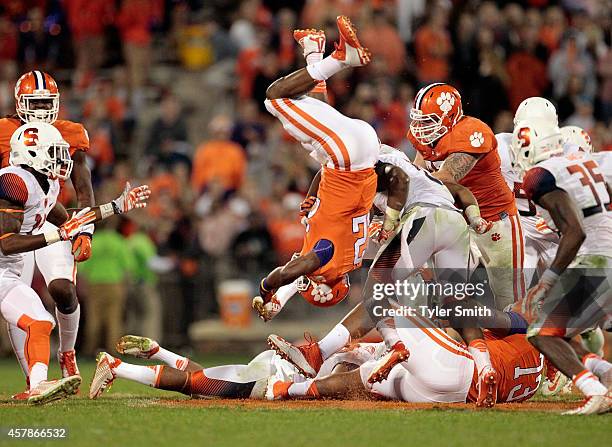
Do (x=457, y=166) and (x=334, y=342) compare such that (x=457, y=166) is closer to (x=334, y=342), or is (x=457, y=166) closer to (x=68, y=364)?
(x=334, y=342)

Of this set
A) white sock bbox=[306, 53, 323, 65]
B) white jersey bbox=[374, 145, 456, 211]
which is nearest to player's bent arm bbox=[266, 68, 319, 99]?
white sock bbox=[306, 53, 323, 65]

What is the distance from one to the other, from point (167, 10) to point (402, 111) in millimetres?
4786

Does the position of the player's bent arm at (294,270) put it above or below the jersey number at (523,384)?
above

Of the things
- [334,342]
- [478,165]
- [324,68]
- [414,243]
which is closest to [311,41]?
[324,68]

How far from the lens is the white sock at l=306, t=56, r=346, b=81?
8586mm

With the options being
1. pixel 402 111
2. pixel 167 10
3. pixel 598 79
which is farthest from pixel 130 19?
pixel 598 79

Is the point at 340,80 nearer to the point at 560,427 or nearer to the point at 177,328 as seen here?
the point at 177,328

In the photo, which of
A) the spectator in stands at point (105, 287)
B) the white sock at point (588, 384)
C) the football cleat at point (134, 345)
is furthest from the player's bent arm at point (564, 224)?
the spectator in stands at point (105, 287)

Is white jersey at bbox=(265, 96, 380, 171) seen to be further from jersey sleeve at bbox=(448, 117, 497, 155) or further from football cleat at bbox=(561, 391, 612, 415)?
football cleat at bbox=(561, 391, 612, 415)

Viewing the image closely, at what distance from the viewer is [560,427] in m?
7.00

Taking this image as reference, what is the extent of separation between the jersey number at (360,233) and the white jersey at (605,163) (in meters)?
1.74

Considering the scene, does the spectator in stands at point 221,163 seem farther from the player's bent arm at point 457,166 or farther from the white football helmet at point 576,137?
the white football helmet at point 576,137

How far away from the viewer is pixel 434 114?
31.0ft

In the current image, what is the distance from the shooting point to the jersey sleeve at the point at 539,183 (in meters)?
7.43
